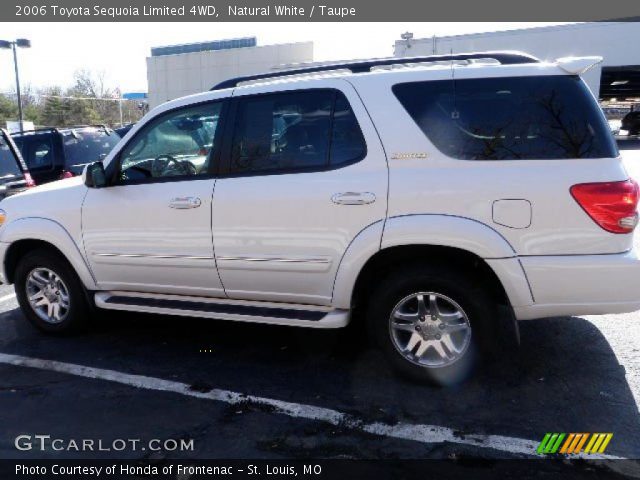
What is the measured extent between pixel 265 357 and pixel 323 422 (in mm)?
1072

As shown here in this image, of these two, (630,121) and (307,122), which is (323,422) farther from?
(630,121)

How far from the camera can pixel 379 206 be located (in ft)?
11.5

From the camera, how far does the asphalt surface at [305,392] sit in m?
3.10

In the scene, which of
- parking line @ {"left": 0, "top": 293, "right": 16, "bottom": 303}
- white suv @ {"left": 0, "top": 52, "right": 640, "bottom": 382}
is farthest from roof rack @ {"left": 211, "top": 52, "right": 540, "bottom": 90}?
parking line @ {"left": 0, "top": 293, "right": 16, "bottom": 303}

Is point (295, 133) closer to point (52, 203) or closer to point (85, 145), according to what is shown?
point (52, 203)

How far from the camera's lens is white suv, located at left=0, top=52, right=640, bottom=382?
327 cm

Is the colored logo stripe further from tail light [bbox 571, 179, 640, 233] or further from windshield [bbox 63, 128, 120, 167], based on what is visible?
windshield [bbox 63, 128, 120, 167]

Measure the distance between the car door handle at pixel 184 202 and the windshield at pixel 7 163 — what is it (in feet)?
13.6

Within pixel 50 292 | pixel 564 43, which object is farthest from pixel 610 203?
pixel 564 43

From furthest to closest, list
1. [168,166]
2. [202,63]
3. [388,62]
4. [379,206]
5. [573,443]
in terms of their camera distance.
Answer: [202,63]
[168,166]
[388,62]
[379,206]
[573,443]

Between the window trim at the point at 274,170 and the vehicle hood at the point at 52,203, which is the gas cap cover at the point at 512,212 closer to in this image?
the window trim at the point at 274,170

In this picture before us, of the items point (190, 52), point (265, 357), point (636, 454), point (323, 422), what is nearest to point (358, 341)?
point (265, 357)

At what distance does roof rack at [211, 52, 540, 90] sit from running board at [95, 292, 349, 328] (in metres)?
1.68

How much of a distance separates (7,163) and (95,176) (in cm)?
370
